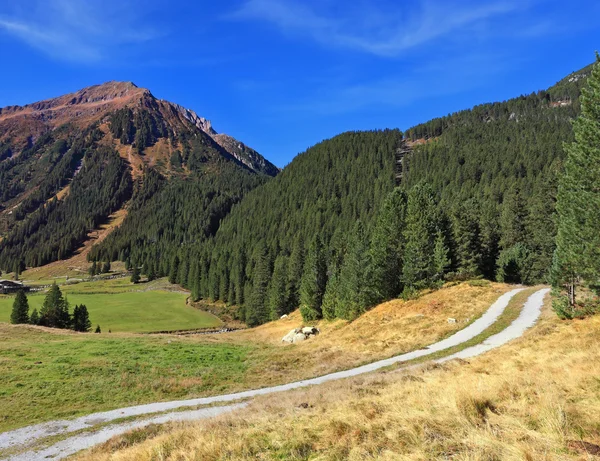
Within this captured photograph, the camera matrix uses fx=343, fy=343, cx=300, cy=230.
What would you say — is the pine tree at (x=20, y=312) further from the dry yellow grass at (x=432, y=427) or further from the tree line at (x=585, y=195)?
the tree line at (x=585, y=195)

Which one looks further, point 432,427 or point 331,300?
point 331,300

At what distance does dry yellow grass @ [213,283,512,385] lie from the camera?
2708 centimetres

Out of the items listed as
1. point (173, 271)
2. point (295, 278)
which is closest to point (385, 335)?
point (295, 278)

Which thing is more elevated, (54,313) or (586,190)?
(586,190)

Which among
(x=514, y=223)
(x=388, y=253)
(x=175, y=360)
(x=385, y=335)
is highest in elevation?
(x=514, y=223)

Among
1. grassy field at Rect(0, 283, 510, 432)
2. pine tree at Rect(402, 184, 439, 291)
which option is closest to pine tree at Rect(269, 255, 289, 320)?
grassy field at Rect(0, 283, 510, 432)

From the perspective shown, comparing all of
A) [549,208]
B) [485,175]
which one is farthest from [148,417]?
[485,175]

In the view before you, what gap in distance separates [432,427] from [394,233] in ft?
139

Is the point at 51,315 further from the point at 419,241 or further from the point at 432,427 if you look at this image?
the point at 432,427

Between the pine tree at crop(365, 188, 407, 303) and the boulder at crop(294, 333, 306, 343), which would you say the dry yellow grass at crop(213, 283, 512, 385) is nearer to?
the pine tree at crop(365, 188, 407, 303)

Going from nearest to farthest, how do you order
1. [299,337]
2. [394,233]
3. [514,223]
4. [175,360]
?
[175,360]
[299,337]
[394,233]
[514,223]

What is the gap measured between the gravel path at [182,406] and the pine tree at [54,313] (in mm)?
60347

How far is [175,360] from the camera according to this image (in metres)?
31.1

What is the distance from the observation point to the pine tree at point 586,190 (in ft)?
61.7
